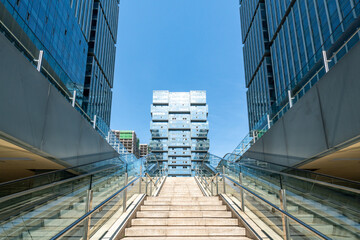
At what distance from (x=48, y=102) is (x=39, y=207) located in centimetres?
314

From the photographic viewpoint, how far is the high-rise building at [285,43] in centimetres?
632

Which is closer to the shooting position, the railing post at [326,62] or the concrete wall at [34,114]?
the concrete wall at [34,114]

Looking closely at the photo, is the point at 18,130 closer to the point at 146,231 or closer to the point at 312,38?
the point at 146,231

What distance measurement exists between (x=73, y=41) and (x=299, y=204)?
30.4 m

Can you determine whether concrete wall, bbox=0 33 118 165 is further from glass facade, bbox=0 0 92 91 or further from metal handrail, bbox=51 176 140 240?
glass facade, bbox=0 0 92 91

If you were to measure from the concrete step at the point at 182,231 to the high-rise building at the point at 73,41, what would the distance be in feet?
11.8

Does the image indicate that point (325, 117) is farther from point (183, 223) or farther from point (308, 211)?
point (183, 223)

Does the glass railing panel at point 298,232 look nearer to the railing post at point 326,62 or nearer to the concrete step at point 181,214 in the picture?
the concrete step at point 181,214

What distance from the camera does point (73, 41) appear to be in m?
29.1

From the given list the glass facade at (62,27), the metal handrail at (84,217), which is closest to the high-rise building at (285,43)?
the metal handrail at (84,217)

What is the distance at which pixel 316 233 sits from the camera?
8.87ft

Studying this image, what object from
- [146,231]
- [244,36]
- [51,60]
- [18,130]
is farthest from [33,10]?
[244,36]

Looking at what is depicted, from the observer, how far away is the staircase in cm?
450

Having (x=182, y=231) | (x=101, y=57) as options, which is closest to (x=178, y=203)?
(x=182, y=231)
